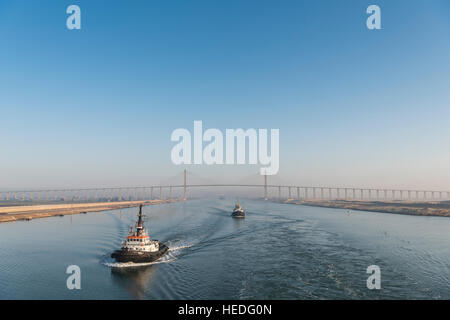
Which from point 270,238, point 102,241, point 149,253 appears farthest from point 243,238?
point 102,241

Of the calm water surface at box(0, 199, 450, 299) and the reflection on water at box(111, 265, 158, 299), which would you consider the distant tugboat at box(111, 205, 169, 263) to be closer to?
the calm water surface at box(0, 199, 450, 299)

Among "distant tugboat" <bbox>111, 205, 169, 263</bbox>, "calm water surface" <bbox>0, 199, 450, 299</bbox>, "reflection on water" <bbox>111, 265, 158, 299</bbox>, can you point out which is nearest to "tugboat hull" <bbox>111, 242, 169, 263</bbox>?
"distant tugboat" <bbox>111, 205, 169, 263</bbox>

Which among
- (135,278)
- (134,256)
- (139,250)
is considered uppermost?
(139,250)

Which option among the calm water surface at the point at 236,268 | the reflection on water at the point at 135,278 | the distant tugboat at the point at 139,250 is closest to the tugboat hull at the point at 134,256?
the distant tugboat at the point at 139,250

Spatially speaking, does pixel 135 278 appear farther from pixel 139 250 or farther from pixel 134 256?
pixel 139 250

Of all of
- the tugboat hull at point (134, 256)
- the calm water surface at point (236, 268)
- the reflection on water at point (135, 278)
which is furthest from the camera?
the tugboat hull at point (134, 256)

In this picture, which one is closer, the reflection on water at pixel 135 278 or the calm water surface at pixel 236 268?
the calm water surface at pixel 236 268

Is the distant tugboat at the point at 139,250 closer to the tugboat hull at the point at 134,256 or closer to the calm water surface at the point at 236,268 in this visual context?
the tugboat hull at the point at 134,256

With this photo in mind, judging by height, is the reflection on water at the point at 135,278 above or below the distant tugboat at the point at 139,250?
below

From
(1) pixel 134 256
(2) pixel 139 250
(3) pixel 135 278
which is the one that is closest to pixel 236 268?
(3) pixel 135 278
